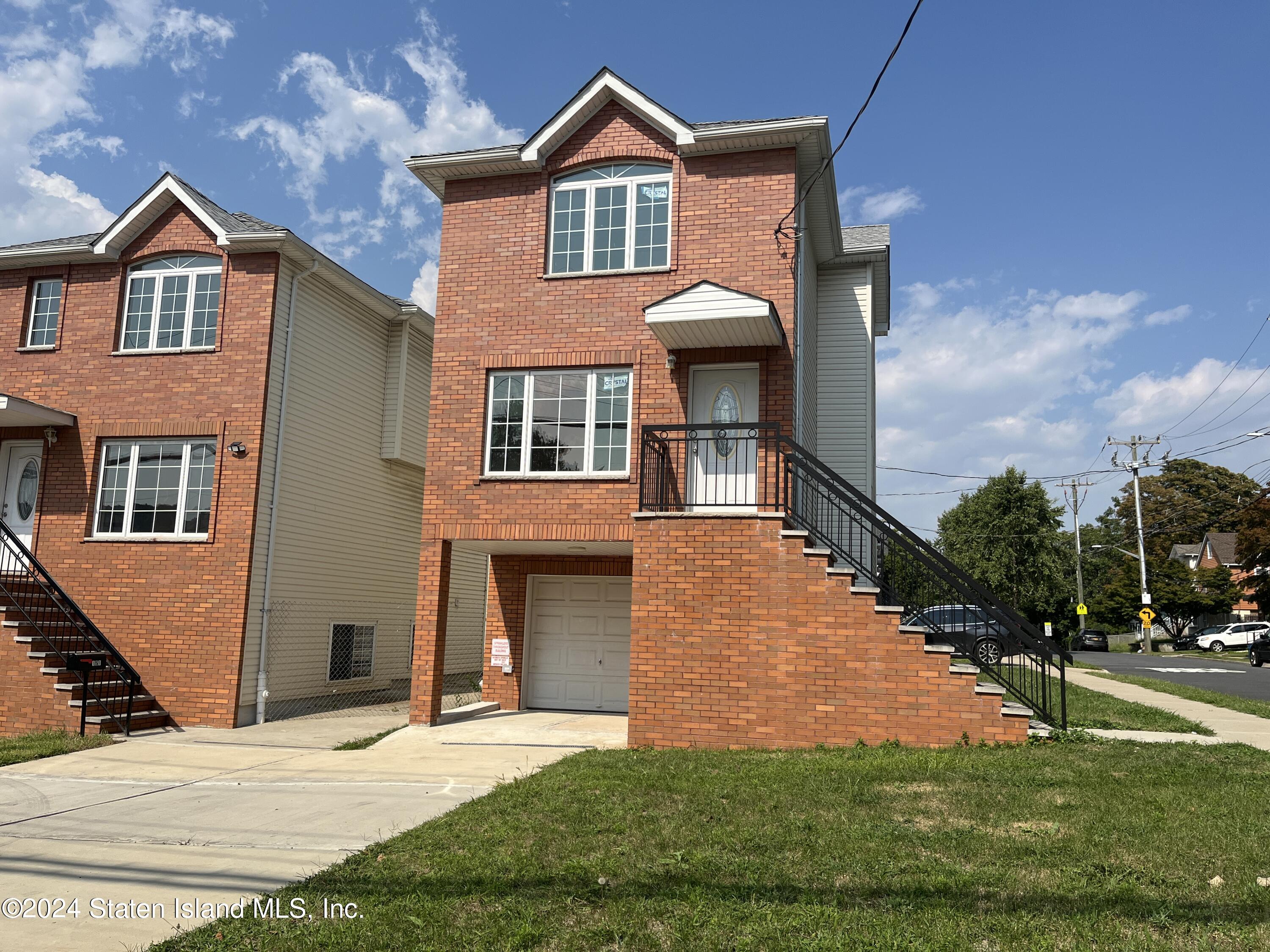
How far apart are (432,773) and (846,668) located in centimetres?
430

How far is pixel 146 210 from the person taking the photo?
14656 mm

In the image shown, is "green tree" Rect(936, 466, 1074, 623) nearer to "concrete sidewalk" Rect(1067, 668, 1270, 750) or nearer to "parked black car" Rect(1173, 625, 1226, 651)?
"parked black car" Rect(1173, 625, 1226, 651)

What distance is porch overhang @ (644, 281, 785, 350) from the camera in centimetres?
1117

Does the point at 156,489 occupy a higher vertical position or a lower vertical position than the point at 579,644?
higher

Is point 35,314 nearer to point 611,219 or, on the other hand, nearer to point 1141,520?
point 611,219

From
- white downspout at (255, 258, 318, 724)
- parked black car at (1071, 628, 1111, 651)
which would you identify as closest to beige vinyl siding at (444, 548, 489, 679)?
white downspout at (255, 258, 318, 724)

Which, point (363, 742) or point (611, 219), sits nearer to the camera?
point (363, 742)

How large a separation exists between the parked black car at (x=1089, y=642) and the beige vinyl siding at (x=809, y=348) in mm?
40521

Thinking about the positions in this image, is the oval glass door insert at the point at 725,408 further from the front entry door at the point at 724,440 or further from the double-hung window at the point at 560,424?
the double-hung window at the point at 560,424

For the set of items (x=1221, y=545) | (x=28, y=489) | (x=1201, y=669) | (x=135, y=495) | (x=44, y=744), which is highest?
(x=1221, y=545)

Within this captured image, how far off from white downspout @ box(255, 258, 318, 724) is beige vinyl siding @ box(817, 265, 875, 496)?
8537 millimetres

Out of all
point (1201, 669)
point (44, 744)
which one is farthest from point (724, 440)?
point (1201, 669)

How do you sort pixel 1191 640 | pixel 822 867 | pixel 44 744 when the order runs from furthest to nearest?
pixel 1191 640 < pixel 44 744 < pixel 822 867

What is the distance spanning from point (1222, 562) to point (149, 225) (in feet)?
236
